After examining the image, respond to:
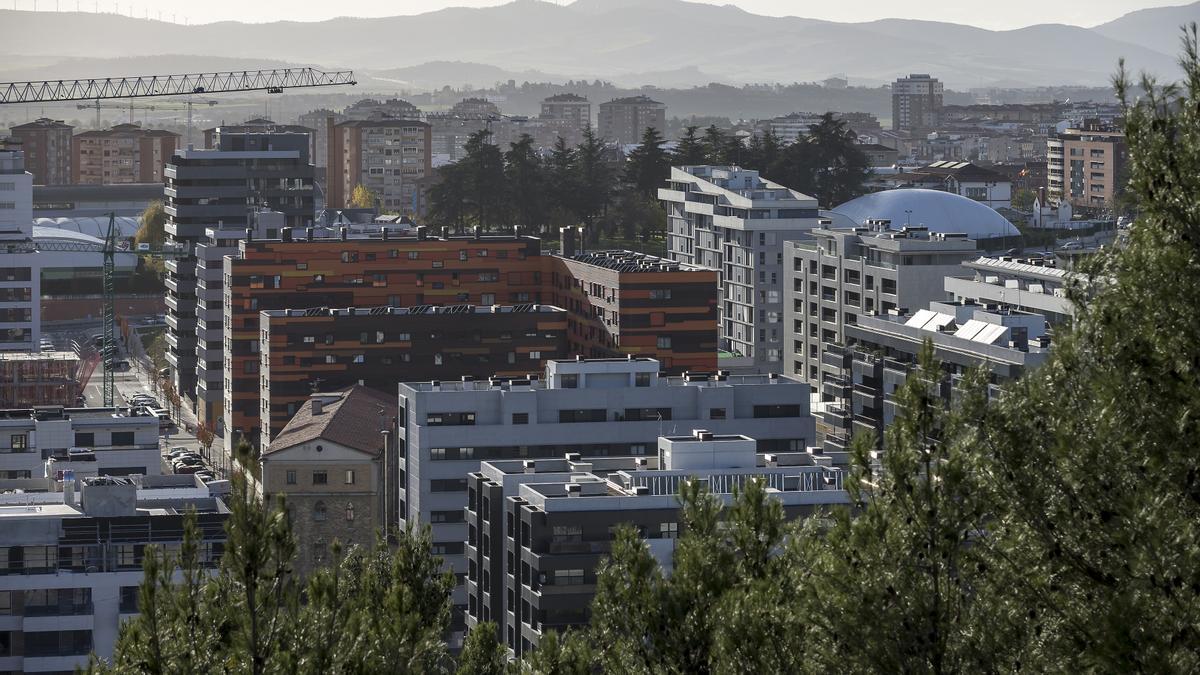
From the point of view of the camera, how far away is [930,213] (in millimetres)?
94625

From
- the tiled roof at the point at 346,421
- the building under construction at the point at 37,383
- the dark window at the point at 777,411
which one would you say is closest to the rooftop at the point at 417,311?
the tiled roof at the point at 346,421

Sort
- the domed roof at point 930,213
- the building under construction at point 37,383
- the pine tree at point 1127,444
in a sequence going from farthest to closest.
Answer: the domed roof at point 930,213 → the building under construction at point 37,383 → the pine tree at point 1127,444

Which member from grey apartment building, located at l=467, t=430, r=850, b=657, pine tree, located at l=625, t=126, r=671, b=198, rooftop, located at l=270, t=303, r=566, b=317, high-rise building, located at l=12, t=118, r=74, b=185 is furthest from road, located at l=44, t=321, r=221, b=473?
high-rise building, located at l=12, t=118, r=74, b=185

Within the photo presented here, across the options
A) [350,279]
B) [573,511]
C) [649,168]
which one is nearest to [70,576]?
[573,511]

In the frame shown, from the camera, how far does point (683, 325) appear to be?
227ft

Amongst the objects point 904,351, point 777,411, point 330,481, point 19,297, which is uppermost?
point 904,351

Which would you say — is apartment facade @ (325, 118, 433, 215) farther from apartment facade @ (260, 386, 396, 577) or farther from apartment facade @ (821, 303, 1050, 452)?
apartment facade @ (260, 386, 396, 577)

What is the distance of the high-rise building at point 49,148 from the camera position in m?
180

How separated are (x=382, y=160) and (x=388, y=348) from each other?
94.4 m

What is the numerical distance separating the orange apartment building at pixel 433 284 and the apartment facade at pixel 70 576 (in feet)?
103

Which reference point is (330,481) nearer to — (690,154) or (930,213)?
(930,213)

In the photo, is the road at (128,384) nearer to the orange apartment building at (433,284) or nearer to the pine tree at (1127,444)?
the orange apartment building at (433,284)

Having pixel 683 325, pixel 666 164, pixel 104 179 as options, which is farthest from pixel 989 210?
pixel 104 179

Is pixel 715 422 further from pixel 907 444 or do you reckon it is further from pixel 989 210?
pixel 989 210
